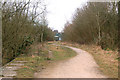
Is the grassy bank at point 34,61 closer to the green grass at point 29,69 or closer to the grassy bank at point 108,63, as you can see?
the green grass at point 29,69

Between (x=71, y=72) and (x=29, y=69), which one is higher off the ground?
(x=29, y=69)

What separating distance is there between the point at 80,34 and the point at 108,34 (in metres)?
12.1

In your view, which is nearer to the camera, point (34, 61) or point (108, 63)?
point (108, 63)

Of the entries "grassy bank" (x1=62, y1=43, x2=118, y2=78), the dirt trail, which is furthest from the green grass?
"grassy bank" (x1=62, y1=43, x2=118, y2=78)

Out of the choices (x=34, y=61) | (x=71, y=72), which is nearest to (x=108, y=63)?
(x=71, y=72)

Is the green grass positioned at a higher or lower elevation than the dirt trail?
higher

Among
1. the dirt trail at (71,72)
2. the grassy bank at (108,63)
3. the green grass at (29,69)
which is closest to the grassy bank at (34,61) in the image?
the green grass at (29,69)

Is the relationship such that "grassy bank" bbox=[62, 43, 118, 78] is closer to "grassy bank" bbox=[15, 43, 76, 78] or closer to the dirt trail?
the dirt trail

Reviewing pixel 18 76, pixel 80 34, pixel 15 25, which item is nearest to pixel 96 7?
pixel 80 34

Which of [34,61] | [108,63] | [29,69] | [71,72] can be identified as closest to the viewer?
[71,72]

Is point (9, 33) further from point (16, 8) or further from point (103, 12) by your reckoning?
point (103, 12)

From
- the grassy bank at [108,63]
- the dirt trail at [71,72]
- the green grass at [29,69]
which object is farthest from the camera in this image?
the grassy bank at [108,63]

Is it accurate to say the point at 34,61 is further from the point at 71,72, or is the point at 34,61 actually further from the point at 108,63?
the point at 108,63

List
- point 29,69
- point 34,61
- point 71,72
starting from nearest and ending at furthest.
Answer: point 71,72 → point 29,69 → point 34,61
